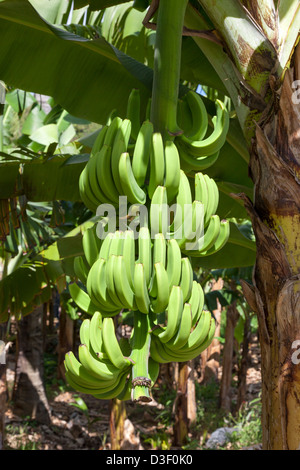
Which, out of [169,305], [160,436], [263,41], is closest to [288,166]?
[263,41]

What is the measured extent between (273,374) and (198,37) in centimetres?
116

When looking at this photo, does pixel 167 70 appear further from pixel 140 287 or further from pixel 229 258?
pixel 229 258

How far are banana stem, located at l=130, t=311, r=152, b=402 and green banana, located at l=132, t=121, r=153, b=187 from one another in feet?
1.41

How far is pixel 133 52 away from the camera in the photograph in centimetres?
304

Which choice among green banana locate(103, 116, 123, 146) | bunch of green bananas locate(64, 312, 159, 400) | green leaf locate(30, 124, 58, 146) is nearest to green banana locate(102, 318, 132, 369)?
bunch of green bananas locate(64, 312, 159, 400)

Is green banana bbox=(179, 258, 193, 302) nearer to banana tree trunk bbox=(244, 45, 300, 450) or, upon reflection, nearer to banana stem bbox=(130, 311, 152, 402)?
banana stem bbox=(130, 311, 152, 402)

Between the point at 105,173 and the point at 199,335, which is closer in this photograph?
the point at 199,335

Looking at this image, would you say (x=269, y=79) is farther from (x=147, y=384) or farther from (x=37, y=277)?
(x=37, y=277)

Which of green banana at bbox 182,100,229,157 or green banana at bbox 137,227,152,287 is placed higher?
green banana at bbox 182,100,229,157

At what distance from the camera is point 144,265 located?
1.39 m

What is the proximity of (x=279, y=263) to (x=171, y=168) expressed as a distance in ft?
1.43

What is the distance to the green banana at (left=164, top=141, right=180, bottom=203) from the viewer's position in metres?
1.50

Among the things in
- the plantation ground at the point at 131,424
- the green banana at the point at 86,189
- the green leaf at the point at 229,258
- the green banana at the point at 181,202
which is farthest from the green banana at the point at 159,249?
the plantation ground at the point at 131,424

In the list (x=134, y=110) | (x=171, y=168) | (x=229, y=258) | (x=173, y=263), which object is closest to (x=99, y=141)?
(x=134, y=110)
